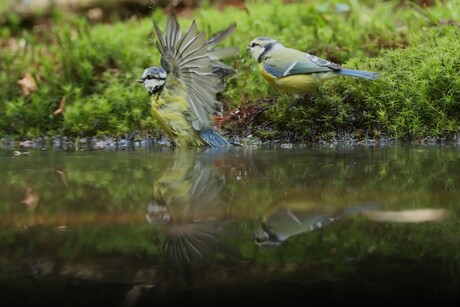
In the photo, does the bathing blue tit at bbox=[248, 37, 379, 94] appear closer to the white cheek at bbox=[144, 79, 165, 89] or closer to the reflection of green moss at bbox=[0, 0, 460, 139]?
the reflection of green moss at bbox=[0, 0, 460, 139]

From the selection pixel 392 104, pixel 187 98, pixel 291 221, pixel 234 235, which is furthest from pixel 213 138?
pixel 234 235

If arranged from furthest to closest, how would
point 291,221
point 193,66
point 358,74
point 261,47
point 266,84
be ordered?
point 266,84, point 261,47, point 358,74, point 193,66, point 291,221

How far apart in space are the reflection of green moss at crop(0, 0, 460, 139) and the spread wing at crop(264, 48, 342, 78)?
0.39 m

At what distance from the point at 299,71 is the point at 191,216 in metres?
3.16

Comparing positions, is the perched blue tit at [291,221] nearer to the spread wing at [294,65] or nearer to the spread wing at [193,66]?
the spread wing at [193,66]

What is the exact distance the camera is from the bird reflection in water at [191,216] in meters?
2.07

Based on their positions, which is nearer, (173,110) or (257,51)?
(173,110)

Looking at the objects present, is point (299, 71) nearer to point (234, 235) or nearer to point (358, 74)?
point (358, 74)

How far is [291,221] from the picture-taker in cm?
247

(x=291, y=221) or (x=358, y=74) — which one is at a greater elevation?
(x=358, y=74)

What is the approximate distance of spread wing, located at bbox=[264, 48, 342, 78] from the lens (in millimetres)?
5562

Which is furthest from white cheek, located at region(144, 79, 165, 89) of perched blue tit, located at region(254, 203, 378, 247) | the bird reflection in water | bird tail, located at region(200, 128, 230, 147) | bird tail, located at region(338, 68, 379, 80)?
perched blue tit, located at region(254, 203, 378, 247)

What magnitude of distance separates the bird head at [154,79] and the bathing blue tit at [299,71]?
807 mm

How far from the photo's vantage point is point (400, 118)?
5629 millimetres
